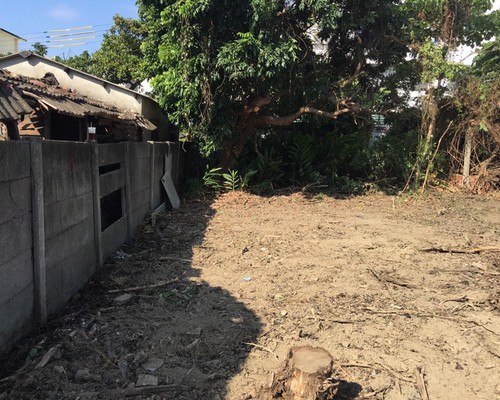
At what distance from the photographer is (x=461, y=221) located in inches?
328

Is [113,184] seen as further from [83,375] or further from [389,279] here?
[389,279]

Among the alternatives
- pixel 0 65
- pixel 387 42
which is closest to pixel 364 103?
pixel 387 42

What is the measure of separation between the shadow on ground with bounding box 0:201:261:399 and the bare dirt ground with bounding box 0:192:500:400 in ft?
0.04

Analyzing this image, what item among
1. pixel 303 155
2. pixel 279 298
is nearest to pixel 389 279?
pixel 279 298

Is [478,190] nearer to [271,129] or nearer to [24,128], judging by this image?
[271,129]

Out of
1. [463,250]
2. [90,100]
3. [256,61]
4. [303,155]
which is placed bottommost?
[463,250]

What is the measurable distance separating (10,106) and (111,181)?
147cm

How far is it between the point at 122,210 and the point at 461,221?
6.25 metres

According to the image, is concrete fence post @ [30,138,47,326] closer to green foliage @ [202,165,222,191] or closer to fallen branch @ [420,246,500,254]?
fallen branch @ [420,246,500,254]

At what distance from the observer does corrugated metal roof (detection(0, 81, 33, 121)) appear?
4949mm

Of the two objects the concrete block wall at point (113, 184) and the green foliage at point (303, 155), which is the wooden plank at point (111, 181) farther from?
the green foliage at point (303, 155)

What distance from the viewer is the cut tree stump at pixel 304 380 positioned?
262 cm

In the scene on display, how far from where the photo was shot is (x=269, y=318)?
4008mm

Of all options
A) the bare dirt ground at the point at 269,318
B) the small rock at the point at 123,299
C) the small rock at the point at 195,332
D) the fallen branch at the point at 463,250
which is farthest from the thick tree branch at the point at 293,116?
the small rock at the point at 195,332
